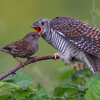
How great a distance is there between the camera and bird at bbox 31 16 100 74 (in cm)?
565

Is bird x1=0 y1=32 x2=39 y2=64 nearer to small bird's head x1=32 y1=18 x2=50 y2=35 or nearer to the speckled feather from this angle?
the speckled feather

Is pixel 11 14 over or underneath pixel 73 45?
underneath

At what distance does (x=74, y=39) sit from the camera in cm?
580

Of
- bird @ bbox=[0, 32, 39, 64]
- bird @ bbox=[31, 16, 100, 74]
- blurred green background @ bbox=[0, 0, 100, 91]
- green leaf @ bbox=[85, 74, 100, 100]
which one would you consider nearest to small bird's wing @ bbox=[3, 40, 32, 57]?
bird @ bbox=[0, 32, 39, 64]

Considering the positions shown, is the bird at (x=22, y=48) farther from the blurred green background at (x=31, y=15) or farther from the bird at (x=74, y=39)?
the blurred green background at (x=31, y=15)

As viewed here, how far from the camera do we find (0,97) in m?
4.11

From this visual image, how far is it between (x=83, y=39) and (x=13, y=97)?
1.87 m

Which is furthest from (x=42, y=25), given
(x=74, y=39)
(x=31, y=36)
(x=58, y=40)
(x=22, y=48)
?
(x=22, y=48)

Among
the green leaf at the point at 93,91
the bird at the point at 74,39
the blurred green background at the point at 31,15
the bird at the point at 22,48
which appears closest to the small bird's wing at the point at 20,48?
the bird at the point at 22,48

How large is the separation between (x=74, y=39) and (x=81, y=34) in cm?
10

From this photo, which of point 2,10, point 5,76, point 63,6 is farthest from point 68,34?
point 2,10

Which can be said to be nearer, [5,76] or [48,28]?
[5,76]

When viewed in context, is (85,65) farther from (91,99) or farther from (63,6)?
(63,6)

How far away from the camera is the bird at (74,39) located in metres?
5.65
